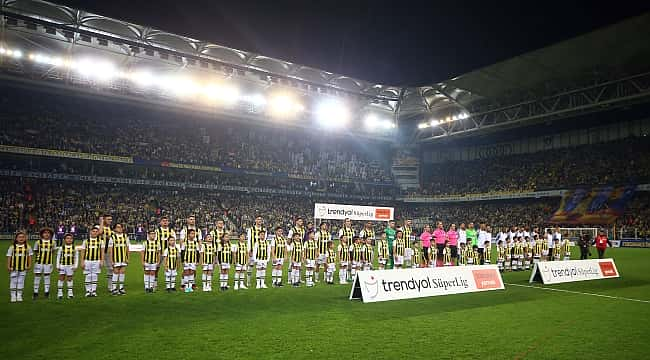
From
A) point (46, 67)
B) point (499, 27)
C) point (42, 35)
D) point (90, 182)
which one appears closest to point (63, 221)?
point (90, 182)

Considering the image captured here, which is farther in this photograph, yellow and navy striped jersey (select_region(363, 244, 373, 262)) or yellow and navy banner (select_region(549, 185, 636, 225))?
yellow and navy banner (select_region(549, 185, 636, 225))

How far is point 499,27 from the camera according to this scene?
10.7ft

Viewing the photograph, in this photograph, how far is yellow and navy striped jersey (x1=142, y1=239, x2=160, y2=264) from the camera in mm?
12008

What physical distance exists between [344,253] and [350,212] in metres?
10.2

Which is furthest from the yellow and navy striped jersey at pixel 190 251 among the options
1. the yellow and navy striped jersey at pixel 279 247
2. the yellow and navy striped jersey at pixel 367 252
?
the yellow and navy striped jersey at pixel 367 252

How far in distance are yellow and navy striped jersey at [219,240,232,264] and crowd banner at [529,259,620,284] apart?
1006cm

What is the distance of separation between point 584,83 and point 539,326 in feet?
107

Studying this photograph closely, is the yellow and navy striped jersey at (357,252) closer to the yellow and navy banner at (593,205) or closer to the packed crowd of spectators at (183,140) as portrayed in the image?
the packed crowd of spectators at (183,140)

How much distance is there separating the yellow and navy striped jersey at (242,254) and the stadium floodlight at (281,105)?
32161 millimetres

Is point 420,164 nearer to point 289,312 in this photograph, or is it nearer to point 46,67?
point 46,67

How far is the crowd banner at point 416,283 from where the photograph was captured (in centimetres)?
1104

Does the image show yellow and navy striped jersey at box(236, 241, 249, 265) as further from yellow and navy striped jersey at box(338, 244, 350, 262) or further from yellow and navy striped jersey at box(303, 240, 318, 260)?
yellow and navy striped jersey at box(338, 244, 350, 262)

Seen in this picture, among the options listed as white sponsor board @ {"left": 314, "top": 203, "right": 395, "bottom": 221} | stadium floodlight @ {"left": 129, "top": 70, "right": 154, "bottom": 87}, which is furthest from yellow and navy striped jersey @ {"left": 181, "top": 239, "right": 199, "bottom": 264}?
stadium floodlight @ {"left": 129, "top": 70, "right": 154, "bottom": 87}

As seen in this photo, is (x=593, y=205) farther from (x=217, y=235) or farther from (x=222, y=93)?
(x=217, y=235)
